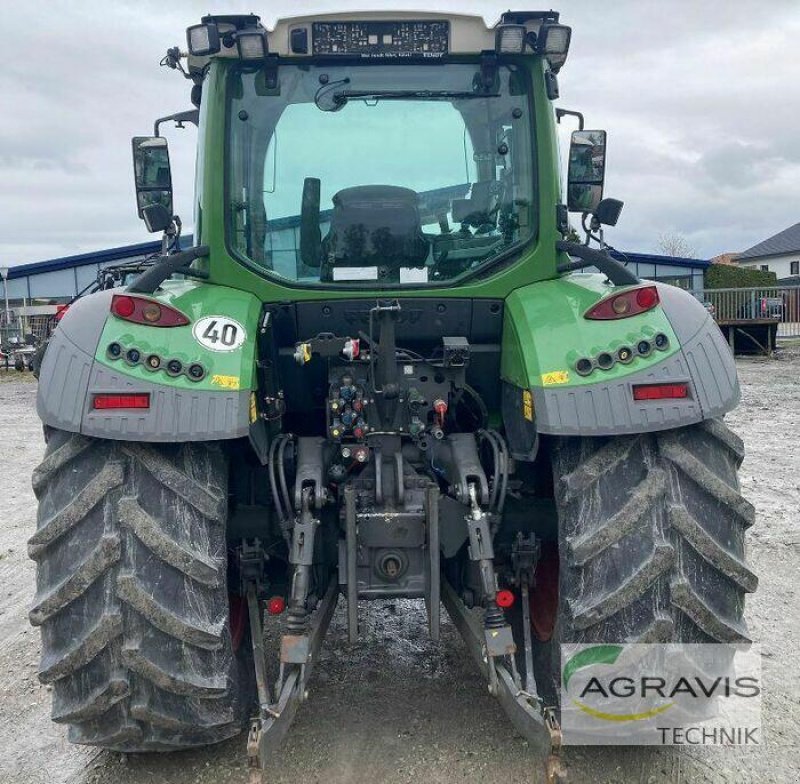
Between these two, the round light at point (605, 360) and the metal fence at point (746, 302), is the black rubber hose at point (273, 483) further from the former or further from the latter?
the metal fence at point (746, 302)

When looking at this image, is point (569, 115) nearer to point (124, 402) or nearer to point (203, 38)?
point (203, 38)

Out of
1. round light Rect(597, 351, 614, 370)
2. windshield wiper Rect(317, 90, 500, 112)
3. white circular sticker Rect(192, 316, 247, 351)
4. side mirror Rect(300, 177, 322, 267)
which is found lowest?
round light Rect(597, 351, 614, 370)

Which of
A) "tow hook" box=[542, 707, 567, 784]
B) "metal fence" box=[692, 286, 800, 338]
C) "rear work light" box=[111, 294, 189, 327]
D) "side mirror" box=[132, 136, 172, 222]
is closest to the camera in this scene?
"tow hook" box=[542, 707, 567, 784]

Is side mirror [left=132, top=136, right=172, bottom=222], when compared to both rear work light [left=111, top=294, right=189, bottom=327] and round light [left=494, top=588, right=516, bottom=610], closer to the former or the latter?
rear work light [left=111, top=294, right=189, bottom=327]

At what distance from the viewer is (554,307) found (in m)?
3.11

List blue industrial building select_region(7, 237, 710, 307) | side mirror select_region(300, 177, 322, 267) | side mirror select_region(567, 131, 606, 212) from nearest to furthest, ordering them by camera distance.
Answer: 1. side mirror select_region(300, 177, 322, 267)
2. side mirror select_region(567, 131, 606, 212)
3. blue industrial building select_region(7, 237, 710, 307)

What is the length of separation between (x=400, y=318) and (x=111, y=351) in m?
1.21

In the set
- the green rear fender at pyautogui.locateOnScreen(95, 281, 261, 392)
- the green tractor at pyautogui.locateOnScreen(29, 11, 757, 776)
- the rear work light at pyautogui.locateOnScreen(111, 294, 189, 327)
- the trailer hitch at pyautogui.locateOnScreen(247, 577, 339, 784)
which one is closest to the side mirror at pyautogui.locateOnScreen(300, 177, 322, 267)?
the green tractor at pyautogui.locateOnScreen(29, 11, 757, 776)

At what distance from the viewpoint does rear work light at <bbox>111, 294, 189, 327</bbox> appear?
287cm

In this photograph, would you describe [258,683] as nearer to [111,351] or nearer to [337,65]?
[111,351]

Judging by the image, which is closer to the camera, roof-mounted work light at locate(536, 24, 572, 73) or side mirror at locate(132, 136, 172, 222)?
roof-mounted work light at locate(536, 24, 572, 73)

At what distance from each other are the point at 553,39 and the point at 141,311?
1996 millimetres

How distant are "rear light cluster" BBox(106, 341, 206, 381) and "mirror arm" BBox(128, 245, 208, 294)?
1.05ft

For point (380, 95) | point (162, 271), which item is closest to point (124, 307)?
point (162, 271)
